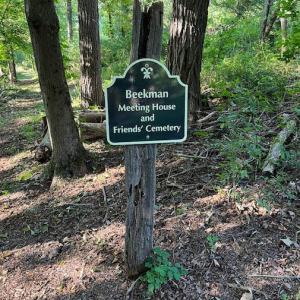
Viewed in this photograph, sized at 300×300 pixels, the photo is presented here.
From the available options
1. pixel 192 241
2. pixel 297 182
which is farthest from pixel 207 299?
pixel 297 182

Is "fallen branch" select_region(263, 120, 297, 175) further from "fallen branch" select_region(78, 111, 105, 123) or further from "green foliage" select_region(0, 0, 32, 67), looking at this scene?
"green foliage" select_region(0, 0, 32, 67)

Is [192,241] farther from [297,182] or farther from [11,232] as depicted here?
[11,232]

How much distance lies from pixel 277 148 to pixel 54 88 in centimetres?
302

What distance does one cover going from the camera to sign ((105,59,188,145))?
2.20 metres

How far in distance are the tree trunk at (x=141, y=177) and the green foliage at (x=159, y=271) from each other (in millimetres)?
71

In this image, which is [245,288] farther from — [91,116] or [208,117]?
[91,116]

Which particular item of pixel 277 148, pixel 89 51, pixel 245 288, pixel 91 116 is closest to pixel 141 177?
pixel 245 288

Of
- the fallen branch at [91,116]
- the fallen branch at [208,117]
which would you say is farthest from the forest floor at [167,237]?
the fallen branch at [91,116]

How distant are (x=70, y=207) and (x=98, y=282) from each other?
149 centimetres

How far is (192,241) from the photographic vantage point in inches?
126

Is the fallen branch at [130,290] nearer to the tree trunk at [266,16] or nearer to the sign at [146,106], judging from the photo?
the sign at [146,106]

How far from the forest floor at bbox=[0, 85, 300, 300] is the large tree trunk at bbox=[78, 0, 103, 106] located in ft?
10.2

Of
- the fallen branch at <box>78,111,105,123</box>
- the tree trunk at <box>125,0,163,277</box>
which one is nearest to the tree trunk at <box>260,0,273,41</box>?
the fallen branch at <box>78,111,105,123</box>

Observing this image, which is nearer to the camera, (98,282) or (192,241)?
(98,282)
